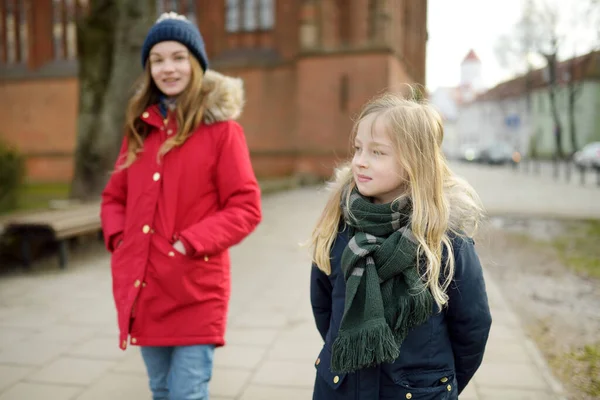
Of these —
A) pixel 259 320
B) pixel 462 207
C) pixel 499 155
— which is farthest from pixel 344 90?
pixel 499 155

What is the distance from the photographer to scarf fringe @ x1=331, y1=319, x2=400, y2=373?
1792 mm

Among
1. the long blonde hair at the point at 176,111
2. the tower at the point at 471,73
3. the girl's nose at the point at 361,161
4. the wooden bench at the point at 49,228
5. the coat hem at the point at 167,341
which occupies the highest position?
the tower at the point at 471,73

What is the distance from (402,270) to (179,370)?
1.15 m

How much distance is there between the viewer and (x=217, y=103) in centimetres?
262

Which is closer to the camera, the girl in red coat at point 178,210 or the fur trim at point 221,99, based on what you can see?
the girl in red coat at point 178,210

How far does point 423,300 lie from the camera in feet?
6.01

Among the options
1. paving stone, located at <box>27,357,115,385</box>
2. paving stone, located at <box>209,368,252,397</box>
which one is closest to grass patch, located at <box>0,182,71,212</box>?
paving stone, located at <box>27,357,115,385</box>

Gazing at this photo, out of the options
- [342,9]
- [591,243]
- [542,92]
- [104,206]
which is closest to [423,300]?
[104,206]

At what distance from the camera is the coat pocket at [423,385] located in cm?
186

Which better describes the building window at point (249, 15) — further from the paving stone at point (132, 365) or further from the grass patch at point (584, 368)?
the grass patch at point (584, 368)

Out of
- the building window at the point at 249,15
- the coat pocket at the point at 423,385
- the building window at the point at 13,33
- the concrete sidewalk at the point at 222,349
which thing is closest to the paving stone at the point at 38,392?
the concrete sidewalk at the point at 222,349

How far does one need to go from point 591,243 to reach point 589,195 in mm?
8364

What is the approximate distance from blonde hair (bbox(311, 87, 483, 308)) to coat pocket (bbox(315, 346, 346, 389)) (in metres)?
0.29

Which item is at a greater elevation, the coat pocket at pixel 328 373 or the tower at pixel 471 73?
the tower at pixel 471 73
